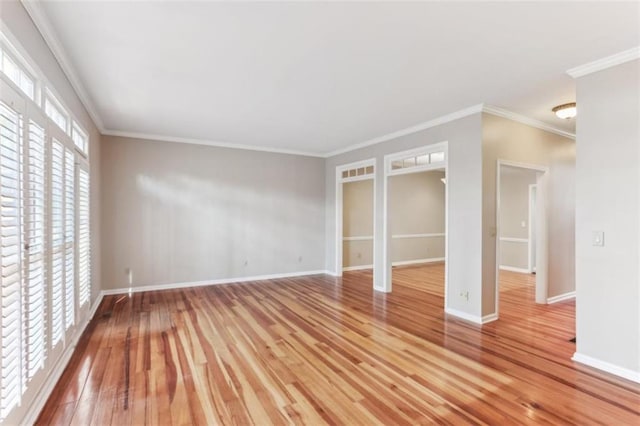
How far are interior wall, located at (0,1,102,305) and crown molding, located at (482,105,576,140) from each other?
448cm

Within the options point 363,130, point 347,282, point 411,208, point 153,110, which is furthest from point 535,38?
point 411,208

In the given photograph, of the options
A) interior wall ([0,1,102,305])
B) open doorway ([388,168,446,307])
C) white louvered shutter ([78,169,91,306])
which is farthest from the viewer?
open doorway ([388,168,446,307])

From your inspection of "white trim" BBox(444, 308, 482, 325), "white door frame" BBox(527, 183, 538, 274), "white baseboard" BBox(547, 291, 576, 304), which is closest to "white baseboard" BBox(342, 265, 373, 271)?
"white trim" BBox(444, 308, 482, 325)

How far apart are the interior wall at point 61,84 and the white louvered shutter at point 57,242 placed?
2.00 ft

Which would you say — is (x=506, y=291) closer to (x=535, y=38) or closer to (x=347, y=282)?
(x=347, y=282)

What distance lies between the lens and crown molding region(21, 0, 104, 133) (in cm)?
211

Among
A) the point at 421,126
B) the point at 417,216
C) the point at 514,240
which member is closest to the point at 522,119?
the point at 421,126

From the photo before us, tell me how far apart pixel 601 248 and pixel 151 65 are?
458cm

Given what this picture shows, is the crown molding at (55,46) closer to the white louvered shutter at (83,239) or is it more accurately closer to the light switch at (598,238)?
the white louvered shutter at (83,239)

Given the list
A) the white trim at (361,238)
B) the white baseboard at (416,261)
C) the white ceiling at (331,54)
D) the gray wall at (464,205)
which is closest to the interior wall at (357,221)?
the white trim at (361,238)

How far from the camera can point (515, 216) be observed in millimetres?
7578

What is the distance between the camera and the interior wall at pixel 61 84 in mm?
1906

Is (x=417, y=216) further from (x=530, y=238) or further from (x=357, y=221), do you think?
(x=530, y=238)

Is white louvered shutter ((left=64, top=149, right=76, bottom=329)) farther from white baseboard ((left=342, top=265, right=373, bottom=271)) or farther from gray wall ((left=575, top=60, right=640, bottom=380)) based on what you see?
white baseboard ((left=342, top=265, right=373, bottom=271))
